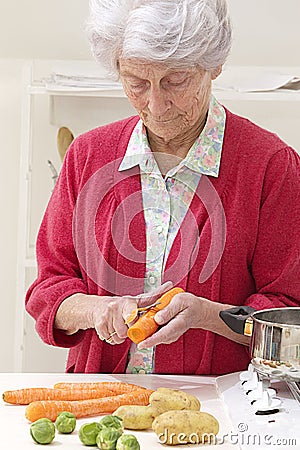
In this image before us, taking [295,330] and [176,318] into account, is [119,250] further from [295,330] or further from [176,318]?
[295,330]

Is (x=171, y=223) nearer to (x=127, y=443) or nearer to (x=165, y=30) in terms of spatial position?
(x=165, y=30)

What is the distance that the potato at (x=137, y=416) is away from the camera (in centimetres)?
118

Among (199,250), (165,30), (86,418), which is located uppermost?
(165,30)

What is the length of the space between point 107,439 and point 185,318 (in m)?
0.34

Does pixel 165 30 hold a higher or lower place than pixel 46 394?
higher

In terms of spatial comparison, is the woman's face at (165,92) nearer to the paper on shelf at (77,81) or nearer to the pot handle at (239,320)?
the pot handle at (239,320)

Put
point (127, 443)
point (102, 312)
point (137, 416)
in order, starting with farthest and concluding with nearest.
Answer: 1. point (102, 312)
2. point (137, 416)
3. point (127, 443)

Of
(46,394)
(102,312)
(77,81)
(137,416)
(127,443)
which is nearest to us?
(127,443)

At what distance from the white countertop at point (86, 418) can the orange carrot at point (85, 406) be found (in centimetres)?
1

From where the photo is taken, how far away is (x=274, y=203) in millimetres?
1524

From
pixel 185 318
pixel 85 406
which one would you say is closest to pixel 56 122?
pixel 185 318

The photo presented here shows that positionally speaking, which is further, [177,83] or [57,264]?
[57,264]

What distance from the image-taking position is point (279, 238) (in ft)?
5.00

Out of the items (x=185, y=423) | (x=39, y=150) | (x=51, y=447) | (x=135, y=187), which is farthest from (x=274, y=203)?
(x=39, y=150)
